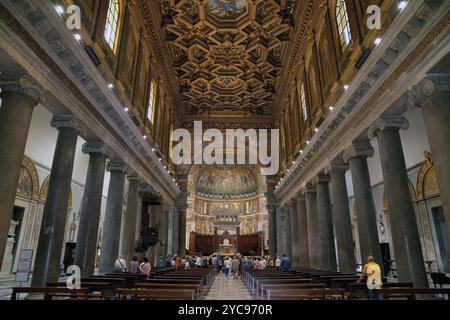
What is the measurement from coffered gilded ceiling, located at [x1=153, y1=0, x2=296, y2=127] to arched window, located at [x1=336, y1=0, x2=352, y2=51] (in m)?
3.67

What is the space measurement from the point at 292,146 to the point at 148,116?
9.18 metres

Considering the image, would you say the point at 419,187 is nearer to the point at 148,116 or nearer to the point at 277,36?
the point at 277,36

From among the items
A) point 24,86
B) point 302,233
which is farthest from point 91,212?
point 302,233

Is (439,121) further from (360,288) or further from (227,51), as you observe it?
(227,51)

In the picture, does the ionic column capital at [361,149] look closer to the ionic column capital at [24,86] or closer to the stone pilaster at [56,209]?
the stone pilaster at [56,209]

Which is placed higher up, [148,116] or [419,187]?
[148,116]

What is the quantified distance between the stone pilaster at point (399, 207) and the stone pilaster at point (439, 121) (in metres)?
1.57

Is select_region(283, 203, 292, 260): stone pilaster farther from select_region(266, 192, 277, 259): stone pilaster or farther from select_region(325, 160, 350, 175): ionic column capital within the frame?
select_region(325, 160, 350, 175): ionic column capital

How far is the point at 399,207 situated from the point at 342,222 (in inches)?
148

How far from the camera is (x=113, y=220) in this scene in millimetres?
10992

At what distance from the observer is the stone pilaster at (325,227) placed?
12.5 meters
